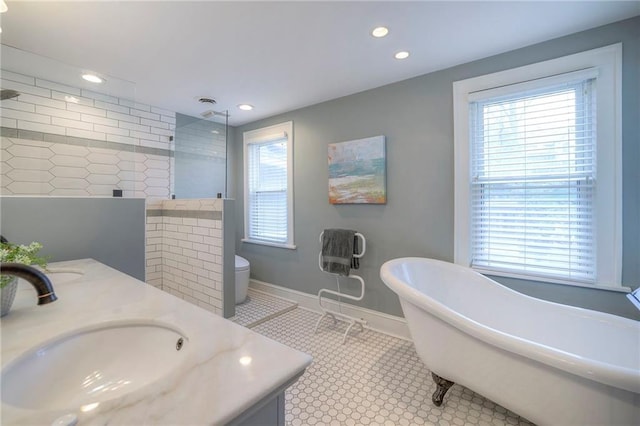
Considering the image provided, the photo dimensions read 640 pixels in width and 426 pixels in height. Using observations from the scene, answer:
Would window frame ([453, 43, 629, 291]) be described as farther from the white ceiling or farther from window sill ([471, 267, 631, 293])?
the white ceiling

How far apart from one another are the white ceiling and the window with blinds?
101 centimetres

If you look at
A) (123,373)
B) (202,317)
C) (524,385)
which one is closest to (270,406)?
(202,317)

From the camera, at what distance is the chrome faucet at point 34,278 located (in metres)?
0.72

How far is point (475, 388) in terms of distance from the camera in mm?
1448

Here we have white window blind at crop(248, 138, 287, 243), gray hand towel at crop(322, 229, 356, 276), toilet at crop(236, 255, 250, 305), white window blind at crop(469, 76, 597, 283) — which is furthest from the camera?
white window blind at crop(248, 138, 287, 243)

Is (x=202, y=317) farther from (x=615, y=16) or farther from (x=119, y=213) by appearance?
(x=615, y=16)

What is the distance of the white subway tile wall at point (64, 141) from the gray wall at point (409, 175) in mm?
1675

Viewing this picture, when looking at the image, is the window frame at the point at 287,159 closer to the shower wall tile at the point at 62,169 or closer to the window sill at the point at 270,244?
the window sill at the point at 270,244

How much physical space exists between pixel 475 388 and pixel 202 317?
1.44 metres

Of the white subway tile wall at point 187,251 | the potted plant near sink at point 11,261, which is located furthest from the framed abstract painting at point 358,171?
the potted plant near sink at point 11,261

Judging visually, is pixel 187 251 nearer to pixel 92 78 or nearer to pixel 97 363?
pixel 92 78

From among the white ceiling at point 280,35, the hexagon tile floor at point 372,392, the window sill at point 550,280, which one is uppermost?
the white ceiling at point 280,35

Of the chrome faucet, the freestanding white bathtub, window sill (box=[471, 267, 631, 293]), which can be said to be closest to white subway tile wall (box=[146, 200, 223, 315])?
the freestanding white bathtub

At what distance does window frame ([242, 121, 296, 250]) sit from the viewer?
331 centimetres
